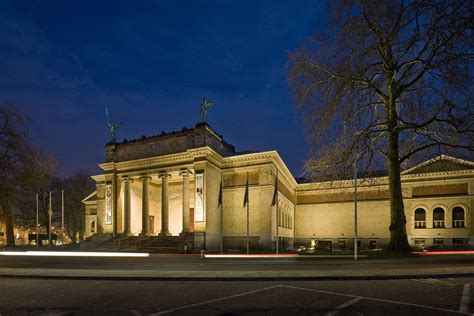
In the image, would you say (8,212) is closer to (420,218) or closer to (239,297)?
(239,297)

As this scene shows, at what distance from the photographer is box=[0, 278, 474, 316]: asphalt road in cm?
849

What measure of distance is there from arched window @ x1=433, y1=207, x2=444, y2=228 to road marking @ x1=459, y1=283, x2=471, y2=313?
4241 cm

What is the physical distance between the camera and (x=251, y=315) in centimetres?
795

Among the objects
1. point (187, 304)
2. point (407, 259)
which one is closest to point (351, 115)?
point (407, 259)

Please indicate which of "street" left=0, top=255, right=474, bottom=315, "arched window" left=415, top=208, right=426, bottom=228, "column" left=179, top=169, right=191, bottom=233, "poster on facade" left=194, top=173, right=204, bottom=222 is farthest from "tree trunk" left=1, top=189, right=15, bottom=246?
"arched window" left=415, top=208, right=426, bottom=228

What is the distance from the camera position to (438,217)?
49.4m

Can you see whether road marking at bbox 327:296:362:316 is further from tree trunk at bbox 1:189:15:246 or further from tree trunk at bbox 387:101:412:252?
tree trunk at bbox 1:189:15:246

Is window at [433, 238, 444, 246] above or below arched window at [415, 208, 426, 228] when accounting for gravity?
below

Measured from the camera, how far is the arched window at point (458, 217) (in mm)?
47938

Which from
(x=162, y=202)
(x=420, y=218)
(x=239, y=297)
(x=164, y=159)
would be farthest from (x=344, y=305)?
(x=420, y=218)

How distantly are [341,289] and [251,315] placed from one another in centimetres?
473

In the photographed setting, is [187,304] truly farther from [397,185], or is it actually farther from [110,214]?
[110,214]

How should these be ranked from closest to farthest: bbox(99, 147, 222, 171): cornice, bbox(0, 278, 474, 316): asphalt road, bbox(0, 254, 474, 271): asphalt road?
bbox(0, 278, 474, 316): asphalt road → bbox(0, 254, 474, 271): asphalt road → bbox(99, 147, 222, 171): cornice

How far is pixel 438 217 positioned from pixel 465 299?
149 ft
